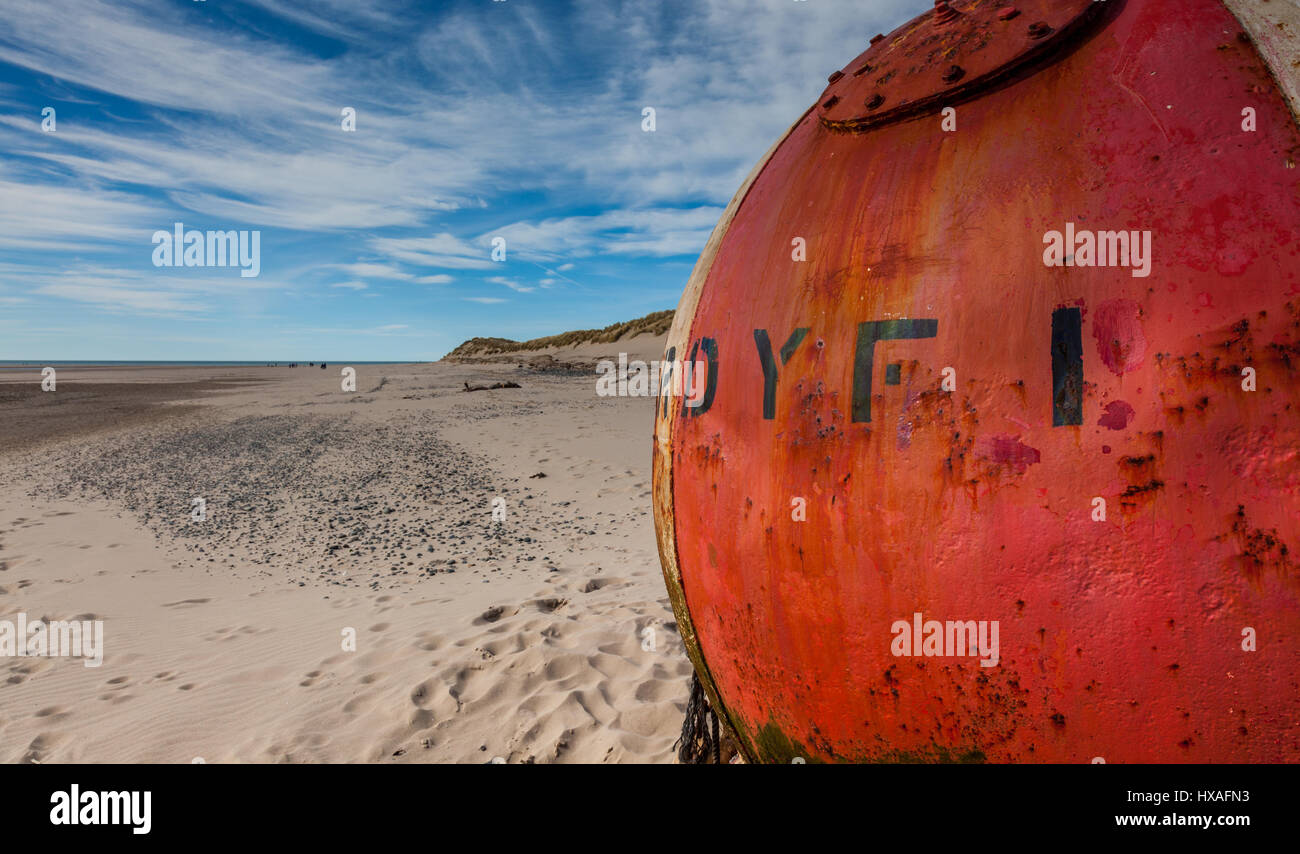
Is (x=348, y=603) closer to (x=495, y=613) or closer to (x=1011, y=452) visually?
(x=495, y=613)

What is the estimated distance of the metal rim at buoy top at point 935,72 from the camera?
4.44ft

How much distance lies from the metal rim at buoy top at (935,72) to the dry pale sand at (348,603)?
164cm

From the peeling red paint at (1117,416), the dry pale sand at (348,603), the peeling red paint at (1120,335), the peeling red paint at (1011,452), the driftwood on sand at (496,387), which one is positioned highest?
the driftwood on sand at (496,387)

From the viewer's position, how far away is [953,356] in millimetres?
1352

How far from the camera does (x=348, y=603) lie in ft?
18.2

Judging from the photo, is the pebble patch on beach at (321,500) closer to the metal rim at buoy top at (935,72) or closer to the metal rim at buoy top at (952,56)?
the metal rim at buoy top at (935,72)

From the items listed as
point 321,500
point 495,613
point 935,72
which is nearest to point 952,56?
point 935,72

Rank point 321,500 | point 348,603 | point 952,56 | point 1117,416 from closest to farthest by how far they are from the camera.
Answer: point 1117,416 → point 952,56 → point 348,603 → point 321,500

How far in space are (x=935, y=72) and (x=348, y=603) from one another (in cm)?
554

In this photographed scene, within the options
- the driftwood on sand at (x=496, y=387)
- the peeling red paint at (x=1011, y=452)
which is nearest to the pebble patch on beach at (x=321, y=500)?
the peeling red paint at (x=1011, y=452)

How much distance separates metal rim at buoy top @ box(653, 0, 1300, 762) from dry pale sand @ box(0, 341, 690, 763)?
5.38 ft

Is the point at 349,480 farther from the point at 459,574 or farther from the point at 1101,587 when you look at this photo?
the point at 1101,587
